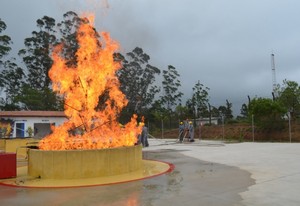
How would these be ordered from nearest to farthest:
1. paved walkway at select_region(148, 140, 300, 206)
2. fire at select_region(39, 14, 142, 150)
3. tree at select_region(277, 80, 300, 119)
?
paved walkway at select_region(148, 140, 300, 206) < fire at select_region(39, 14, 142, 150) < tree at select_region(277, 80, 300, 119)

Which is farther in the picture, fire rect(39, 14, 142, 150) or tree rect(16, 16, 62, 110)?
tree rect(16, 16, 62, 110)

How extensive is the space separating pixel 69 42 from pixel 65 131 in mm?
28674

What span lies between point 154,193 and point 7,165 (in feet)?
17.2

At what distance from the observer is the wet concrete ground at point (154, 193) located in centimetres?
730

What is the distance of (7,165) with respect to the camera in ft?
35.4

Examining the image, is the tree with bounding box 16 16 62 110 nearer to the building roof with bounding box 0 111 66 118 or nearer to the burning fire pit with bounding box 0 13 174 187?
the building roof with bounding box 0 111 66 118

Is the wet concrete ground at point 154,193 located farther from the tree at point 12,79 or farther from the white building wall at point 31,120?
the tree at point 12,79

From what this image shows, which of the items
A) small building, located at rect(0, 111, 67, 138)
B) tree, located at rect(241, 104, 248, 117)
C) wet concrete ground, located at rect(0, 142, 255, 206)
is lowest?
wet concrete ground, located at rect(0, 142, 255, 206)

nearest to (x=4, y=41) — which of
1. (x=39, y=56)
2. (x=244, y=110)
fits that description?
(x=39, y=56)

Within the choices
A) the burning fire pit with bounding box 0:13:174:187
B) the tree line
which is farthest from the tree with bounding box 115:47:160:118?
the burning fire pit with bounding box 0:13:174:187

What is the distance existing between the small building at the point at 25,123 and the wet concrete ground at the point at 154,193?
18393 millimetres

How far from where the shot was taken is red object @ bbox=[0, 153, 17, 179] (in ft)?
34.9

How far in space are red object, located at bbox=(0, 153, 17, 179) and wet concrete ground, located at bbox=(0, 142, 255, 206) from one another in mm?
1236

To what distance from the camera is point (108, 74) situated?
13.5 meters
